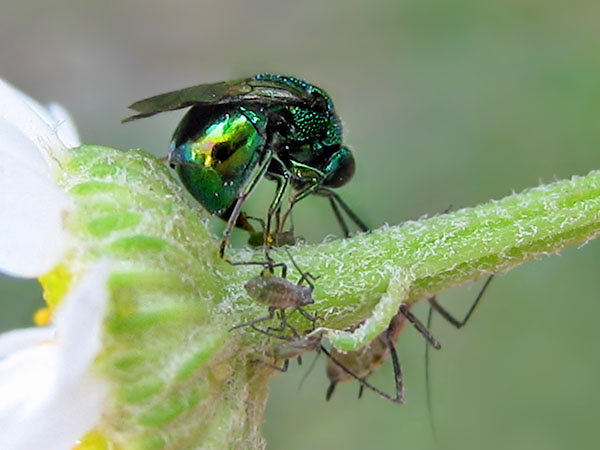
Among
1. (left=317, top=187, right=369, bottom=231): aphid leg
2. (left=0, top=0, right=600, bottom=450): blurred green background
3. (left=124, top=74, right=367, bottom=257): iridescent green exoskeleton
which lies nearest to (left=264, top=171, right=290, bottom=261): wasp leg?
(left=124, top=74, right=367, bottom=257): iridescent green exoskeleton

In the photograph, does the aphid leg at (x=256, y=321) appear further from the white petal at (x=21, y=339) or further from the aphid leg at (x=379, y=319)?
the white petal at (x=21, y=339)

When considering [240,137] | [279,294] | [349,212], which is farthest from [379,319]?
[349,212]

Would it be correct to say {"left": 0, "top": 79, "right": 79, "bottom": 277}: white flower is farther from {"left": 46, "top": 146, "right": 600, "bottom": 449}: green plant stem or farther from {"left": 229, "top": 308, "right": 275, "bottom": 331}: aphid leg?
{"left": 229, "top": 308, "right": 275, "bottom": 331}: aphid leg

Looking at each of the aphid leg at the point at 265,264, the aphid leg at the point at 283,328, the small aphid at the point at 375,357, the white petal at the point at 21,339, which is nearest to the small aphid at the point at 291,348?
the aphid leg at the point at 283,328

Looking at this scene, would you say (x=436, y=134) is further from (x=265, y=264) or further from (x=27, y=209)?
(x=27, y=209)

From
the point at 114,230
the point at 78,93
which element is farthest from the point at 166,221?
the point at 78,93

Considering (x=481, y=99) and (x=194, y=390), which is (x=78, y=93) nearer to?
(x=481, y=99)
